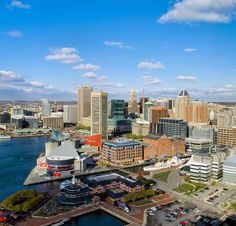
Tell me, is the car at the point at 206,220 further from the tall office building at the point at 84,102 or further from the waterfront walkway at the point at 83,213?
the tall office building at the point at 84,102

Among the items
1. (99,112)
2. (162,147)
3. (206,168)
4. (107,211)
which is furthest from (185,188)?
(99,112)

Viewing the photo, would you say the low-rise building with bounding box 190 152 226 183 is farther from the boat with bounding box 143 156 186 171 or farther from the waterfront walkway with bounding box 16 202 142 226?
the waterfront walkway with bounding box 16 202 142 226

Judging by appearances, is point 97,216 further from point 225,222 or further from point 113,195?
point 225,222

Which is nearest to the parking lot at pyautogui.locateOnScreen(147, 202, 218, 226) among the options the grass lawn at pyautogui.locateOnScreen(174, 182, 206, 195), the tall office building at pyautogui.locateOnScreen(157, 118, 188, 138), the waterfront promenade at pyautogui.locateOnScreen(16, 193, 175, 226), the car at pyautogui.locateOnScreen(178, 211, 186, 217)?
the car at pyautogui.locateOnScreen(178, 211, 186, 217)

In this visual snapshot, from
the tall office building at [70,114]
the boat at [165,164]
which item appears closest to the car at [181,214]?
the boat at [165,164]

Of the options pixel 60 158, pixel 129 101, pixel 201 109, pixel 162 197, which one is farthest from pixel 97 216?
pixel 129 101

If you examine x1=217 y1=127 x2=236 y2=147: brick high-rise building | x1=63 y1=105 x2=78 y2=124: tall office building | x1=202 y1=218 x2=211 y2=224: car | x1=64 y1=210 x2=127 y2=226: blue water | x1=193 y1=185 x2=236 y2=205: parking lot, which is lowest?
x1=64 y1=210 x2=127 y2=226: blue water

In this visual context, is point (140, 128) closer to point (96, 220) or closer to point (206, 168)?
point (206, 168)
